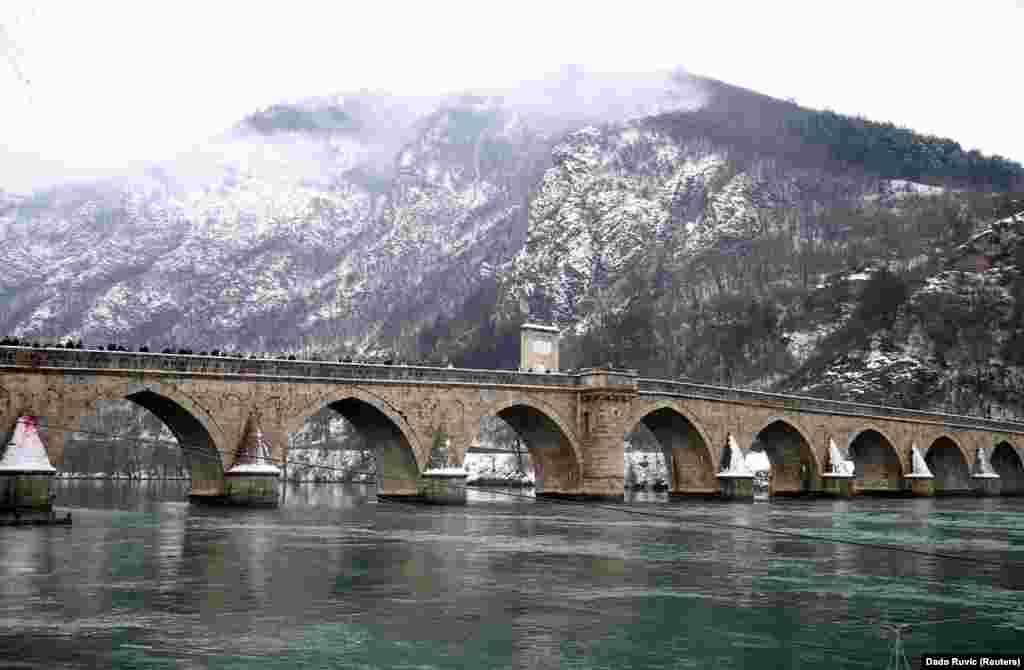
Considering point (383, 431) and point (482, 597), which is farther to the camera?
point (383, 431)

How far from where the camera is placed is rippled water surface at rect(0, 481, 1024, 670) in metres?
16.3

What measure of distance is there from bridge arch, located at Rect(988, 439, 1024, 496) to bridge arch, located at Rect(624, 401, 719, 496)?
42141 mm

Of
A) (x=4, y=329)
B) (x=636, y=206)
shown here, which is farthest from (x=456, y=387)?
(x=4, y=329)

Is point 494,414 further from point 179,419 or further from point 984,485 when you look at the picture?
point 984,485

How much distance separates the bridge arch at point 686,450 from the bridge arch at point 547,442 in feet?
23.9

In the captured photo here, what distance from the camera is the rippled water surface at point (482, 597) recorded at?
16297 millimetres

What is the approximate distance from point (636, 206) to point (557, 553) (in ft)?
463

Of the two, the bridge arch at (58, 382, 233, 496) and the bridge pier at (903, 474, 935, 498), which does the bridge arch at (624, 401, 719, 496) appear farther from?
the bridge arch at (58, 382, 233, 496)

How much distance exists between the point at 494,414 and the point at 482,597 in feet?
112

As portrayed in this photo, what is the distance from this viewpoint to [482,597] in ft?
71.7

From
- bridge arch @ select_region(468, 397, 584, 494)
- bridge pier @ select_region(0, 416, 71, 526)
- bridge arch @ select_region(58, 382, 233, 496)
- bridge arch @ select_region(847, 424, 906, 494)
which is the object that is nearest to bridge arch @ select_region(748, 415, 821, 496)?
bridge arch @ select_region(847, 424, 906, 494)

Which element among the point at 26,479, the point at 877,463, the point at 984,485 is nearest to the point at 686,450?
the point at 877,463

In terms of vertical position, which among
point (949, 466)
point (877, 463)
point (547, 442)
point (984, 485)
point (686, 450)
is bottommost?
point (984, 485)

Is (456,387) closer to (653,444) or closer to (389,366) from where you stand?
(389,366)
